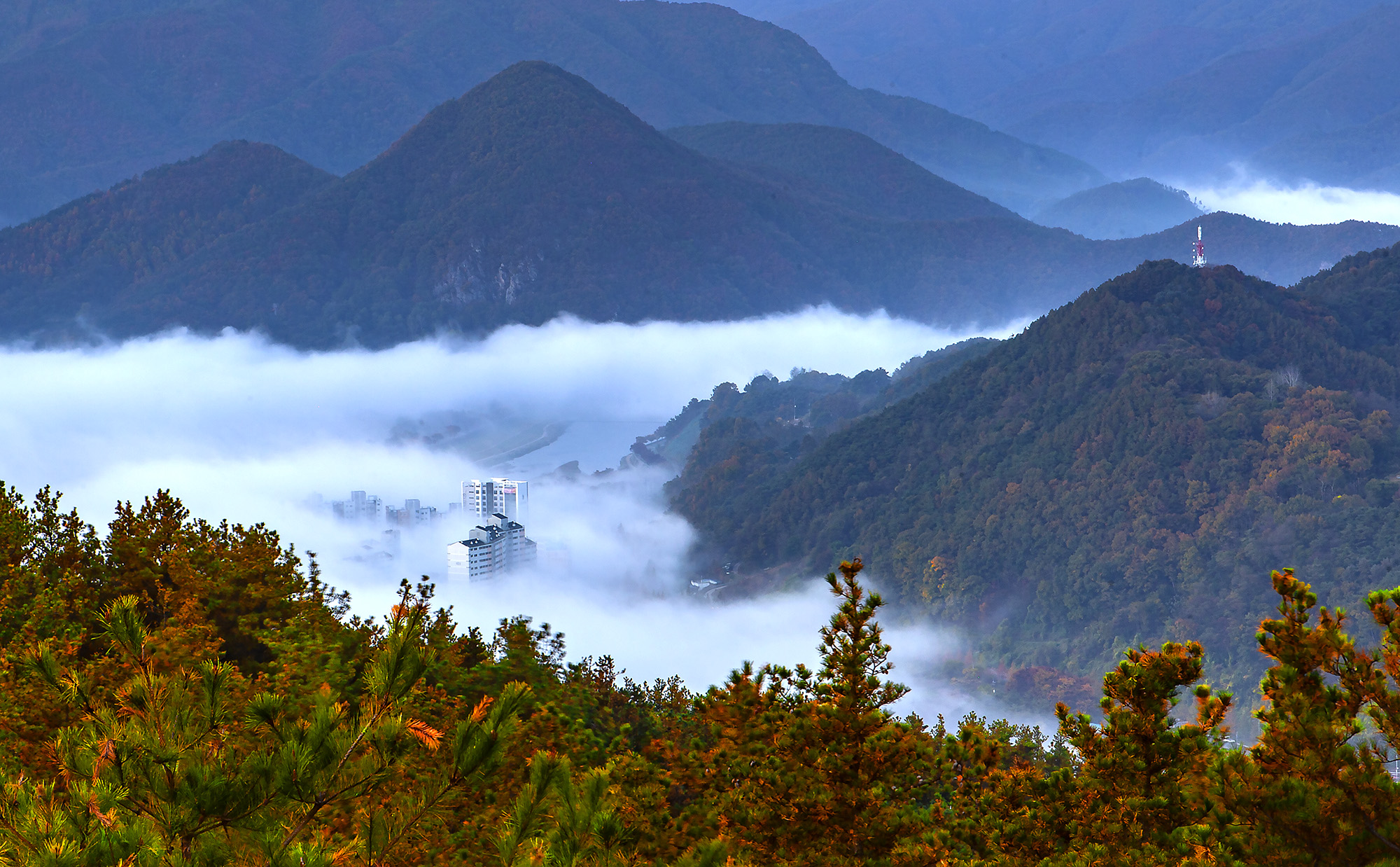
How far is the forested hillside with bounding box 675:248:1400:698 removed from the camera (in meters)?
67.3

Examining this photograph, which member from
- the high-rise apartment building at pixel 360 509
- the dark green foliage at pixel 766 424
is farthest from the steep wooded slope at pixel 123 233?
the dark green foliage at pixel 766 424

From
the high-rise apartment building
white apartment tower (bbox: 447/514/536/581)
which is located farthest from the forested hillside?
the high-rise apartment building

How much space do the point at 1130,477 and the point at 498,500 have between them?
224 ft

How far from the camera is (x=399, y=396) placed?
7835 inches

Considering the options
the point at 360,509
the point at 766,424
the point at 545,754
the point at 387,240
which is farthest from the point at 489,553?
the point at 387,240

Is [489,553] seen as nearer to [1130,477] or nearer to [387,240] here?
[1130,477]

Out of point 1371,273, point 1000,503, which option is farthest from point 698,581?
point 1371,273

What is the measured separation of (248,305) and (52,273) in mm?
27401

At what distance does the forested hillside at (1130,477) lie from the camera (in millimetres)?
67312

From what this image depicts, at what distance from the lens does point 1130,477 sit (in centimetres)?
7569

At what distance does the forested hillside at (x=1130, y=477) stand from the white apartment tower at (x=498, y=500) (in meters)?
32.4

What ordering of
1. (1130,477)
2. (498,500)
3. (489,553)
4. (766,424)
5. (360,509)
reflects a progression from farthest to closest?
1. (360,509)
2. (498,500)
3. (766,424)
4. (489,553)
5. (1130,477)

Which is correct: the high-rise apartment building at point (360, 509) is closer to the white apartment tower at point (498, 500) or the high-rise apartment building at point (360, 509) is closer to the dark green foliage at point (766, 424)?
the white apartment tower at point (498, 500)

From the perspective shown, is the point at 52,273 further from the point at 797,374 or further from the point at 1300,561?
the point at 1300,561
